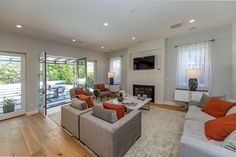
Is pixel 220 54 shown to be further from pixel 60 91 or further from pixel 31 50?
pixel 60 91

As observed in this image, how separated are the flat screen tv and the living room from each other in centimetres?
5

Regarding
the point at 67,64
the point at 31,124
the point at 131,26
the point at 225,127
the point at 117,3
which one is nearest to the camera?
the point at 225,127

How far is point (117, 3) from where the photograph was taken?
7.64 feet

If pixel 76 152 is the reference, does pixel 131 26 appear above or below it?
above

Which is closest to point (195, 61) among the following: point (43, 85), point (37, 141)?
point (37, 141)

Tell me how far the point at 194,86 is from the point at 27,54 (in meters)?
6.06

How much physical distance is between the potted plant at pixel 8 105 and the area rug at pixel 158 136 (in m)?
1.44

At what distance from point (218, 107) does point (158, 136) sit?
1455mm

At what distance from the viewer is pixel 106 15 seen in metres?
2.80

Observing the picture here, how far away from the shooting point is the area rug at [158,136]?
77.7 inches

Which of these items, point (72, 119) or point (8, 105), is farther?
point (8, 105)

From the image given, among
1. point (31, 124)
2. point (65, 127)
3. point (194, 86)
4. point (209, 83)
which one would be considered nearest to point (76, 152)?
point (65, 127)

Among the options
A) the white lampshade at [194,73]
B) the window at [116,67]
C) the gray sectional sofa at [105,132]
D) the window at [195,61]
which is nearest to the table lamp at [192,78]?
the white lampshade at [194,73]

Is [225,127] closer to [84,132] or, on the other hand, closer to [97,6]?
[84,132]
